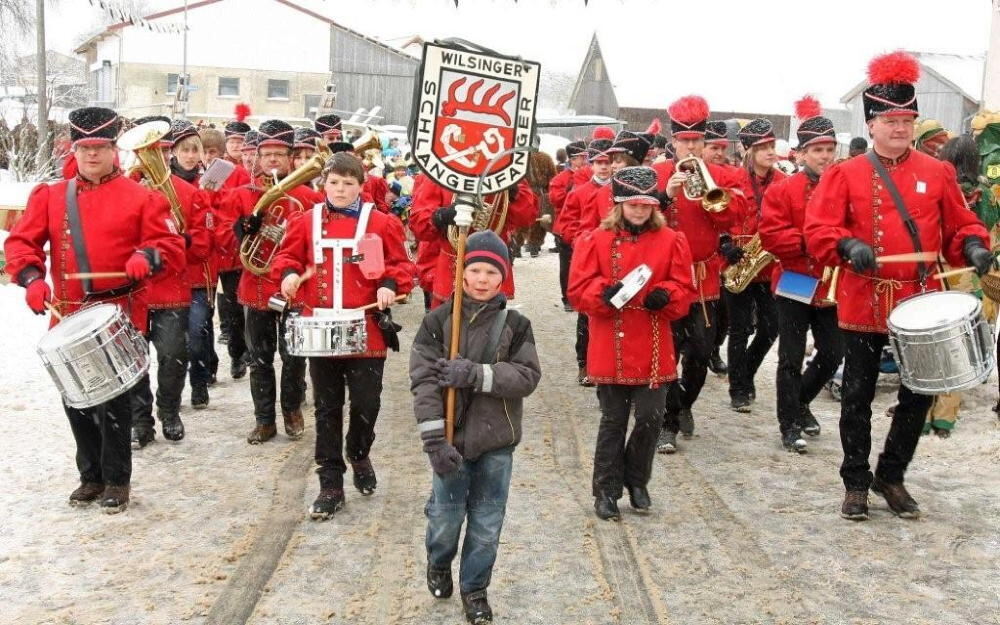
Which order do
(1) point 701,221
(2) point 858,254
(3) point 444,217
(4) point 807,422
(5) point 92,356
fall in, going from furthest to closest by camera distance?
(4) point 807,422
(1) point 701,221
(3) point 444,217
(2) point 858,254
(5) point 92,356

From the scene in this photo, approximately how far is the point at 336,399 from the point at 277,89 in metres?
54.7

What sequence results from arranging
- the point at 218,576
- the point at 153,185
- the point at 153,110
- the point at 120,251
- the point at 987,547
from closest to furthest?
the point at 218,576
the point at 987,547
the point at 120,251
the point at 153,185
the point at 153,110

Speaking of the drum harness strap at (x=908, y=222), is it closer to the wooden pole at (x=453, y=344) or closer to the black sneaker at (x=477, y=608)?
the wooden pole at (x=453, y=344)

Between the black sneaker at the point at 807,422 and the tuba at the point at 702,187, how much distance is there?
171 centimetres

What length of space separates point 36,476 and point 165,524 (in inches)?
57.3

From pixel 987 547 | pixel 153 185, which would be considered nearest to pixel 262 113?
pixel 153 185

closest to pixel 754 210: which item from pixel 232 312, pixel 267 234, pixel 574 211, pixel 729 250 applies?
pixel 729 250

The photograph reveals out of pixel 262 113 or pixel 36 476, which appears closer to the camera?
pixel 36 476

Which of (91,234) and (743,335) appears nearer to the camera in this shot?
(91,234)

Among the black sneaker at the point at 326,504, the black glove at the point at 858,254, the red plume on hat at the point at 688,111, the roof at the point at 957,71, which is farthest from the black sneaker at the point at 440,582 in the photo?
the roof at the point at 957,71

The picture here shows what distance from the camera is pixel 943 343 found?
20.1 feet

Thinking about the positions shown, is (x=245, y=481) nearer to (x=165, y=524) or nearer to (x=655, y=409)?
(x=165, y=524)

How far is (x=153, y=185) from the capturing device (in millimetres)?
8719

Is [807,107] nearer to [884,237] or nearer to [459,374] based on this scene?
[884,237]
